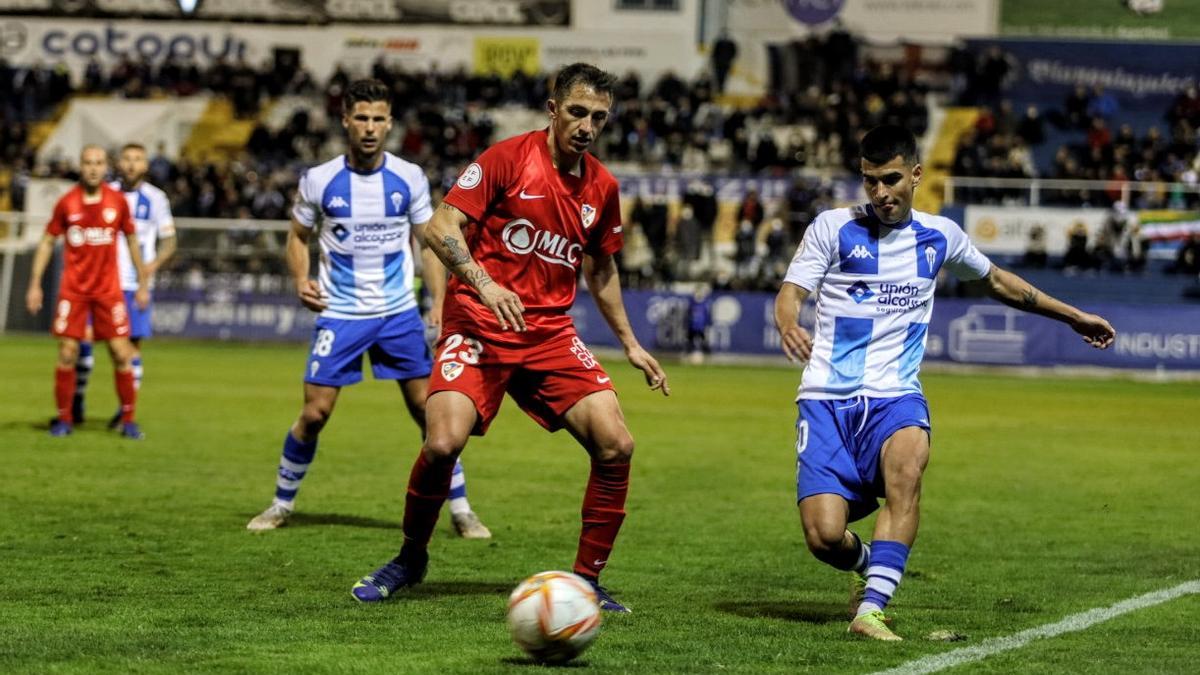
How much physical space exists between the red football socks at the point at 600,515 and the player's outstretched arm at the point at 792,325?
1.07 meters

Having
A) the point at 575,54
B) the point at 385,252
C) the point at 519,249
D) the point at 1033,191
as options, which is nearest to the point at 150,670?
the point at 519,249

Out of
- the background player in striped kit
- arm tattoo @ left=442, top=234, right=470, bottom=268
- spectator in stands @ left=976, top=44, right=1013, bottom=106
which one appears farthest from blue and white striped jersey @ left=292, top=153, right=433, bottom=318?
spectator in stands @ left=976, top=44, right=1013, bottom=106

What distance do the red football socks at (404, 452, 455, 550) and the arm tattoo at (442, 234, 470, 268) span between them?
921 mm

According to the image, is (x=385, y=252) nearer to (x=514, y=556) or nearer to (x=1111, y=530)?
(x=514, y=556)

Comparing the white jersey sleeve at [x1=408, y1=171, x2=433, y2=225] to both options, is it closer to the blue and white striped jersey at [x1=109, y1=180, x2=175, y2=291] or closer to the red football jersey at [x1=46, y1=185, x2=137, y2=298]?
the red football jersey at [x1=46, y1=185, x2=137, y2=298]

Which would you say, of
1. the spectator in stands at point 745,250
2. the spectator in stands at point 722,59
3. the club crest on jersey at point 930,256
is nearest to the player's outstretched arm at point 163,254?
the club crest on jersey at point 930,256

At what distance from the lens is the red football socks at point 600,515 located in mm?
7734

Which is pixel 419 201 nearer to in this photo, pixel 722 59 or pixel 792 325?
pixel 792 325

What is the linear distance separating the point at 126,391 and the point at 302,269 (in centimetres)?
659

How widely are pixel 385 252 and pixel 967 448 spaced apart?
356 inches

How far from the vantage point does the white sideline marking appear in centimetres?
641

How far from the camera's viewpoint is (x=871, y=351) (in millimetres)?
7516

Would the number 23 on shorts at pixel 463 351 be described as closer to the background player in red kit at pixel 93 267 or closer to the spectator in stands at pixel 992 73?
the background player in red kit at pixel 93 267

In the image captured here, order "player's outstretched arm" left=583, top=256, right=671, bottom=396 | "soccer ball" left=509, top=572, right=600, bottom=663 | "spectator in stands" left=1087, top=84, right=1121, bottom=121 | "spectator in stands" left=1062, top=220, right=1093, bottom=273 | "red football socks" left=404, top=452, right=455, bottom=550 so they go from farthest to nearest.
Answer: "spectator in stands" left=1087, top=84, right=1121, bottom=121 → "spectator in stands" left=1062, top=220, right=1093, bottom=273 → "player's outstretched arm" left=583, top=256, right=671, bottom=396 → "red football socks" left=404, top=452, right=455, bottom=550 → "soccer ball" left=509, top=572, right=600, bottom=663
